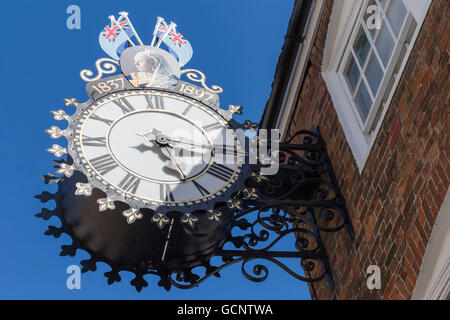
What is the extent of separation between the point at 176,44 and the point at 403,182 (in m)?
2.90

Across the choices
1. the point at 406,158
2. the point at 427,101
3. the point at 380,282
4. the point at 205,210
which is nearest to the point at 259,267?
the point at 205,210

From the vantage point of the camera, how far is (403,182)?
17.2 ft

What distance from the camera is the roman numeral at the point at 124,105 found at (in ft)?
21.3

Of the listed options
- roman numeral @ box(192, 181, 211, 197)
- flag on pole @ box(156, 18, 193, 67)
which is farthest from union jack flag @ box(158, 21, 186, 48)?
roman numeral @ box(192, 181, 211, 197)

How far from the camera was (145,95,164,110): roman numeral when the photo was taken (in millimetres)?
6635

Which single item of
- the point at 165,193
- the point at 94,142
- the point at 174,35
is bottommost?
the point at 165,193

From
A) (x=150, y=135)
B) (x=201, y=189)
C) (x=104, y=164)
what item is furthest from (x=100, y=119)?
(x=201, y=189)

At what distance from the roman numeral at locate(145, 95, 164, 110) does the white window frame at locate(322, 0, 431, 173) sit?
1479mm

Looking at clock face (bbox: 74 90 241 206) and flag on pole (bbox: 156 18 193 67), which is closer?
clock face (bbox: 74 90 241 206)

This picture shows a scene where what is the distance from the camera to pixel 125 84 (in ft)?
22.0

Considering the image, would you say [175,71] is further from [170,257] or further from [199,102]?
[170,257]

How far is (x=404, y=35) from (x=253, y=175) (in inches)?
60.8

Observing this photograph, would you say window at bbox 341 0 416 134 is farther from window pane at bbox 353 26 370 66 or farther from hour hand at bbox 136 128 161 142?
hour hand at bbox 136 128 161 142

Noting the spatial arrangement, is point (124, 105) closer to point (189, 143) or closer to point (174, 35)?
point (189, 143)
